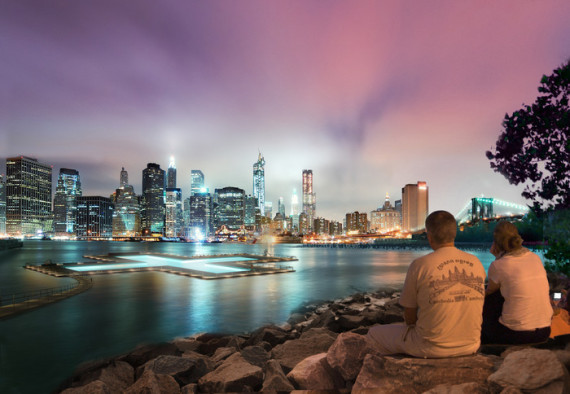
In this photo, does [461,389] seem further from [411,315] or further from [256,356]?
[256,356]

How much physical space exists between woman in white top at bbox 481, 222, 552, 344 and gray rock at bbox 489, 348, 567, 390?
0.75 meters

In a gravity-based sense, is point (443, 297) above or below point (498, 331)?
above

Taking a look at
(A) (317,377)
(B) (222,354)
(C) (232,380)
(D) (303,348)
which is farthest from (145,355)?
(A) (317,377)

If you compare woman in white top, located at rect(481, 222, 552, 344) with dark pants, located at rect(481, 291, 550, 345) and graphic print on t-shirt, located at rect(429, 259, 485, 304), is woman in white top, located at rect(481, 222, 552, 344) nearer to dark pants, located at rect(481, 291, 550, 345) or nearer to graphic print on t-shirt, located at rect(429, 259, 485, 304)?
dark pants, located at rect(481, 291, 550, 345)

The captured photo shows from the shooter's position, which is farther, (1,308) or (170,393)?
(1,308)

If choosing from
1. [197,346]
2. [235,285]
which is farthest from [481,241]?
[197,346]

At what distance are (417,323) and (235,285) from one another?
760 inches

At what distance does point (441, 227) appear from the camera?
355 centimetres

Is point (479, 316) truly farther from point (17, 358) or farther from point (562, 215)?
point (17, 358)

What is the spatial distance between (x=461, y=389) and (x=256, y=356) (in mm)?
4033

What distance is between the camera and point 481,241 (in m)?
130

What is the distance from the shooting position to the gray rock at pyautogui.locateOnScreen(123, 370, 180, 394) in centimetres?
484

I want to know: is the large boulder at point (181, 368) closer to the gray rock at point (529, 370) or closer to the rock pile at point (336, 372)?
the rock pile at point (336, 372)

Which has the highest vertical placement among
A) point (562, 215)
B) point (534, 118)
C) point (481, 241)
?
point (534, 118)
